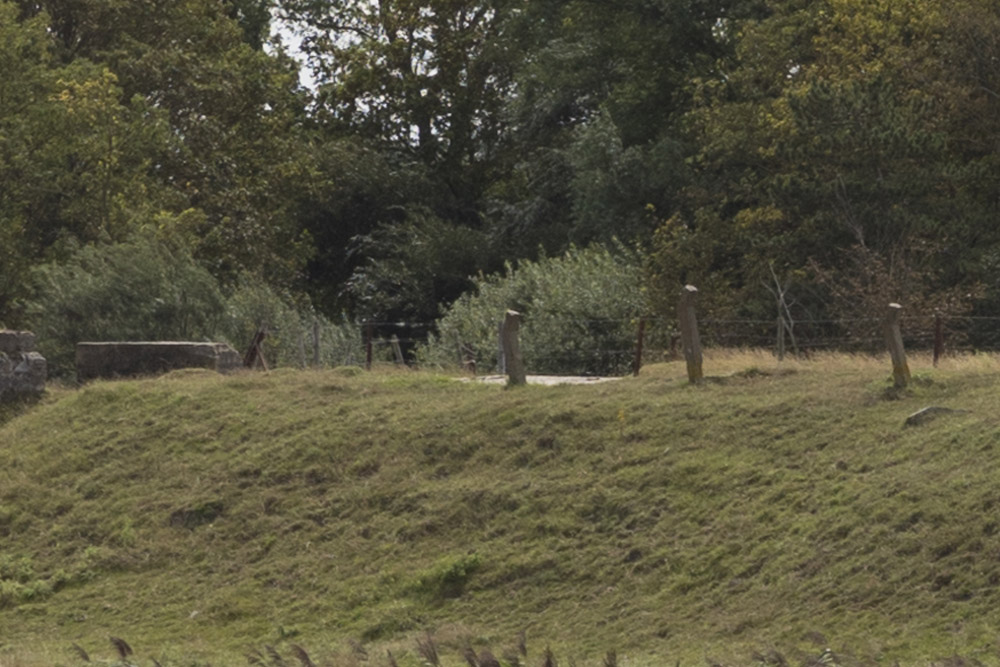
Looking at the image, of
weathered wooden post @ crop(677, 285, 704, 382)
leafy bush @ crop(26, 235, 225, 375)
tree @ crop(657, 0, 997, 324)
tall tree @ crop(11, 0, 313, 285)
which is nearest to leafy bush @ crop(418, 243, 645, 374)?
tree @ crop(657, 0, 997, 324)

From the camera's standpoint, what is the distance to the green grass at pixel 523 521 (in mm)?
13719

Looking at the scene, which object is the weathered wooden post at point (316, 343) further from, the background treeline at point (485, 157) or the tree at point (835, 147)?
the tree at point (835, 147)

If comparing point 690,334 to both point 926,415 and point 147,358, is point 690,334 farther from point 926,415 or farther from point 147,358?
point 147,358

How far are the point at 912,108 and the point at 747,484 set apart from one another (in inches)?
627

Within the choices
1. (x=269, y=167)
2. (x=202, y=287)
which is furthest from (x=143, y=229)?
(x=269, y=167)

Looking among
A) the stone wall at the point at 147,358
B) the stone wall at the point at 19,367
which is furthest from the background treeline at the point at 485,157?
the stone wall at the point at 19,367

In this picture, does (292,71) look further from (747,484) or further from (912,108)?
(747,484)

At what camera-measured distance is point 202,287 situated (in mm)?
30188

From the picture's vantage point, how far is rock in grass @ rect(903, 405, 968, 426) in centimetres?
1642

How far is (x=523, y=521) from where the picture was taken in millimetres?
17047

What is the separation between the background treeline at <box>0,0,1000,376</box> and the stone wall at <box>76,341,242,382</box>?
3050 millimetres

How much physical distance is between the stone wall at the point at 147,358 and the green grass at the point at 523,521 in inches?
105

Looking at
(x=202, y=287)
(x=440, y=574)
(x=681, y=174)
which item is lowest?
(x=440, y=574)

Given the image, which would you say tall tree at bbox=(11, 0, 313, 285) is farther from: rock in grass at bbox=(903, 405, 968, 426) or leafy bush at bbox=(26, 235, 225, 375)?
rock in grass at bbox=(903, 405, 968, 426)
